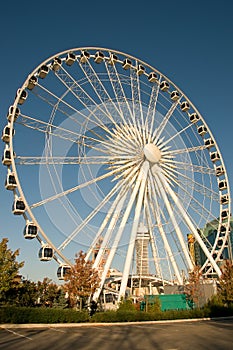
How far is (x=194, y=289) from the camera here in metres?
30.9

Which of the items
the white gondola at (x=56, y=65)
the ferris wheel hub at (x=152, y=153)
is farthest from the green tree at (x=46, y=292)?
the white gondola at (x=56, y=65)

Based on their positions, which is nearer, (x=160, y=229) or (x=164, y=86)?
(x=160, y=229)

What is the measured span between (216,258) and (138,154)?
47.3 ft

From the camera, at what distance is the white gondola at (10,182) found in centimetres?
2316

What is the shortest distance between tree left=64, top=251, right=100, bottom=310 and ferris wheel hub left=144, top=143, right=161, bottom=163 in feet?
31.6

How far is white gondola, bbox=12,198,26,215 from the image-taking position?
896 inches

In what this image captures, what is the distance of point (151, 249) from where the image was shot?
30.5 m

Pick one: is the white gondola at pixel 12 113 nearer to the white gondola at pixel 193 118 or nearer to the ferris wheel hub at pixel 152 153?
the ferris wheel hub at pixel 152 153

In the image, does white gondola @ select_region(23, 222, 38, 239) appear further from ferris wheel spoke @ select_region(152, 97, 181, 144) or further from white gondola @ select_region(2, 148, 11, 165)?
ferris wheel spoke @ select_region(152, 97, 181, 144)

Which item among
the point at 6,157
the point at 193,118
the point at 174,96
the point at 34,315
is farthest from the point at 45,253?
the point at 193,118

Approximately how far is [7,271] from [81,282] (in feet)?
17.0

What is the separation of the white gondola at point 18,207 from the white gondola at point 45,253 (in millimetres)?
2636

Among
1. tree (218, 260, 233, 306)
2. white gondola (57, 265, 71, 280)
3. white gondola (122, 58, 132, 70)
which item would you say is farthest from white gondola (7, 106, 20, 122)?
tree (218, 260, 233, 306)

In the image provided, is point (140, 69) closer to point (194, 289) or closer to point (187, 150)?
point (187, 150)
